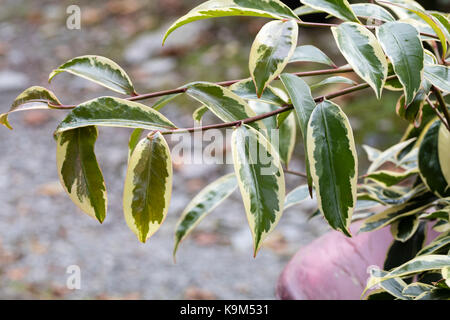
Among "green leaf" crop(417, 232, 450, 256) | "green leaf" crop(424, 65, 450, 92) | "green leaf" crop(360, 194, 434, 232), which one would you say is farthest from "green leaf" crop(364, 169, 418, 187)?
"green leaf" crop(424, 65, 450, 92)

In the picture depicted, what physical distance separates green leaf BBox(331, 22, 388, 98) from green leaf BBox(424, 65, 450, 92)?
70 millimetres

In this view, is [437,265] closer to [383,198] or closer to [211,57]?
[383,198]

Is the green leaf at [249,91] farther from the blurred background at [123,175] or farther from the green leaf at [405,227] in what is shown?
the blurred background at [123,175]

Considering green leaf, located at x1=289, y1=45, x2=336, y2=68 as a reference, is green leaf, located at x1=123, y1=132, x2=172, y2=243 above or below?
below

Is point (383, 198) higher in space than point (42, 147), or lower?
higher

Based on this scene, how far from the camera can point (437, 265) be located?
494 millimetres

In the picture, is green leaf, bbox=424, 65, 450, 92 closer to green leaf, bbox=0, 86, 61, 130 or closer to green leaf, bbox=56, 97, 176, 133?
green leaf, bbox=56, 97, 176, 133

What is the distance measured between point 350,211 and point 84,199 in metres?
0.24

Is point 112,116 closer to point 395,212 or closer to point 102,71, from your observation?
point 102,71

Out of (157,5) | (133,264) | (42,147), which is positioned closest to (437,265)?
(133,264)

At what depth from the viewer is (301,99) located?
1.59ft

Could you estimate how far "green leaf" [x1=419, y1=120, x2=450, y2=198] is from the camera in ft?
2.11

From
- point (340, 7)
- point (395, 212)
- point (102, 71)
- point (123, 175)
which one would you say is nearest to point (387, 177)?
point (395, 212)

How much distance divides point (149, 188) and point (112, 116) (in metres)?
0.07
